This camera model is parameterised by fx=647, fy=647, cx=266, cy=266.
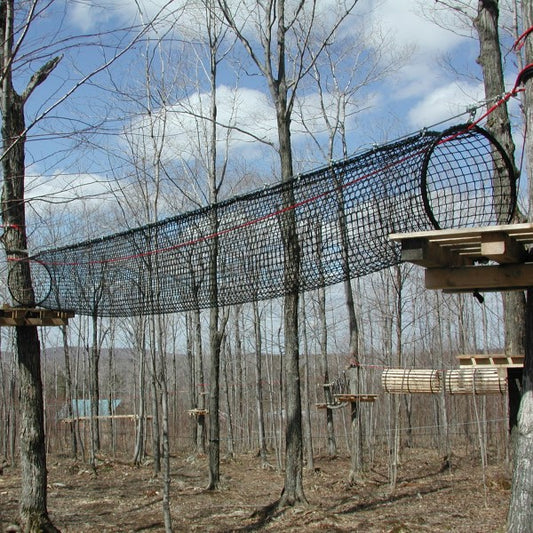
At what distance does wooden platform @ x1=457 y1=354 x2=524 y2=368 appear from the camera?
6523 millimetres

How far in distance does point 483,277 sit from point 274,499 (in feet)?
19.8

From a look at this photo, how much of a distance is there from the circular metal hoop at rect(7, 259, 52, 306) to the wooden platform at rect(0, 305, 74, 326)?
0.43 feet

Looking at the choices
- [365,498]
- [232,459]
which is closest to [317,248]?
[365,498]

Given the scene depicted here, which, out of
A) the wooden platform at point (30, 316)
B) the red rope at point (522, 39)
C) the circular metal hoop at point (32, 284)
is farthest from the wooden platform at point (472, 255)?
the circular metal hoop at point (32, 284)

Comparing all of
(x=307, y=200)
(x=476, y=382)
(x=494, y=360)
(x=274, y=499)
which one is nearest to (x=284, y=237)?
(x=307, y=200)

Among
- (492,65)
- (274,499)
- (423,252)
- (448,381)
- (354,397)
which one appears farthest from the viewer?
(354,397)

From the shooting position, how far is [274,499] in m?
8.45

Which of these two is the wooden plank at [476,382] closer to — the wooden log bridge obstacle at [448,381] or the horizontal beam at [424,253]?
the wooden log bridge obstacle at [448,381]

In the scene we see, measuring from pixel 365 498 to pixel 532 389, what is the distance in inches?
218

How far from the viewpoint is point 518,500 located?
134 inches

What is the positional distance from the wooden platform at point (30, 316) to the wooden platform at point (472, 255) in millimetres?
3405

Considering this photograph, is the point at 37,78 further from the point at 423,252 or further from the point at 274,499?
the point at 274,499

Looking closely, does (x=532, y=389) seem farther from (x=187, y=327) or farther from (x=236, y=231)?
(x=187, y=327)

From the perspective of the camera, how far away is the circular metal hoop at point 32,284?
5602 millimetres
